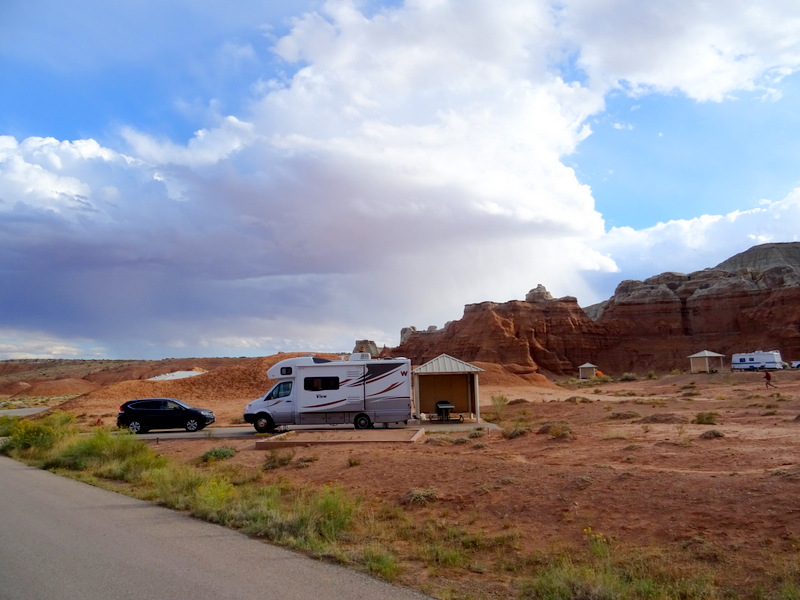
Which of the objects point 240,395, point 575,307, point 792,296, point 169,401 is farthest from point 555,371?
point 169,401

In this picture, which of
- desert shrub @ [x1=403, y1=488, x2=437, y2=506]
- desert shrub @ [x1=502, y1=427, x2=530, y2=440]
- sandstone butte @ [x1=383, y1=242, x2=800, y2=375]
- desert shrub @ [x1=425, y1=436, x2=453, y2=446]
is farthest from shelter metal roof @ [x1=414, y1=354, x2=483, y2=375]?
sandstone butte @ [x1=383, y1=242, x2=800, y2=375]

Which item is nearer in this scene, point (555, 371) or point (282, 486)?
point (282, 486)

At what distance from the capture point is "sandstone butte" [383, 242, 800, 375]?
90062 mm

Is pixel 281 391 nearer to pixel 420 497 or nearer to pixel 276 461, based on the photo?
pixel 276 461

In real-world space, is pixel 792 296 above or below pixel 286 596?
above

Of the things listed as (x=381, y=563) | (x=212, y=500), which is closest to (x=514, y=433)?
(x=212, y=500)

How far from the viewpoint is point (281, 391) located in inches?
984

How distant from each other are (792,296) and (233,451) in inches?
3605

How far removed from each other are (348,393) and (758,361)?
186 feet

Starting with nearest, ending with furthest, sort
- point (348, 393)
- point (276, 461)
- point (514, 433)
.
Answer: point (276, 461), point (514, 433), point (348, 393)

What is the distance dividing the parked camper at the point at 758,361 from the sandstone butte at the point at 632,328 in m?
24.1

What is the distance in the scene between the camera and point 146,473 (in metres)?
14.6

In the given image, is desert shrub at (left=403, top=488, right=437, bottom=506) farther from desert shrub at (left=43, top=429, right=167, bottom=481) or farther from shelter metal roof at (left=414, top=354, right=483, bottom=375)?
shelter metal roof at (left=414, top=354, right=483, bottom=375)

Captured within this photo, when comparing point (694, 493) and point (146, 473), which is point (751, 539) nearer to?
point (694, 493)
